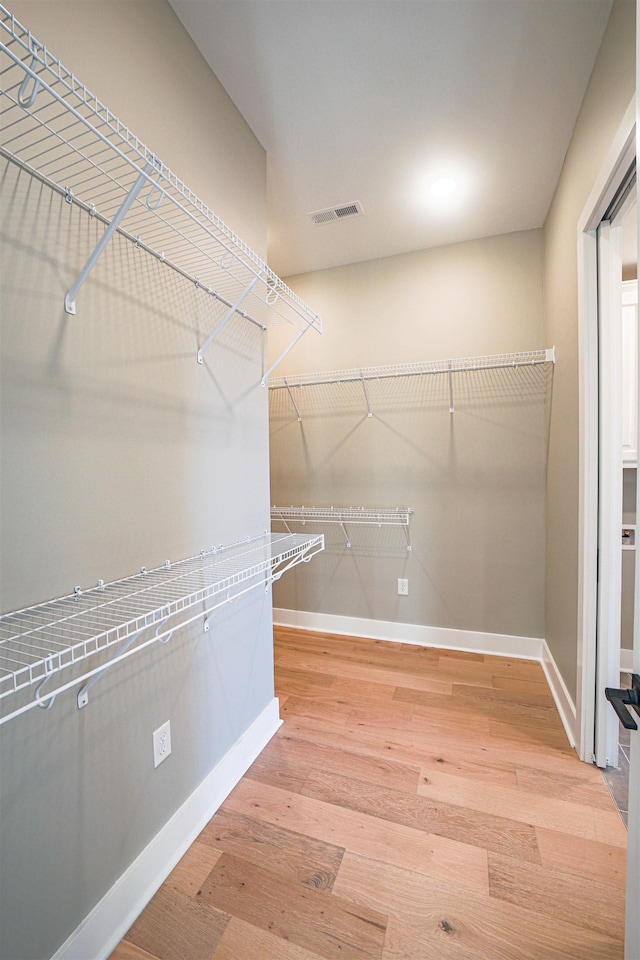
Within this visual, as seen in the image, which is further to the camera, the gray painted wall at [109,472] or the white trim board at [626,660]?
the white trim board at [626,660]

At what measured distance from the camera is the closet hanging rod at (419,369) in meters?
2.43

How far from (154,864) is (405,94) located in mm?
2714

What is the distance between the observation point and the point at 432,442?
270cm

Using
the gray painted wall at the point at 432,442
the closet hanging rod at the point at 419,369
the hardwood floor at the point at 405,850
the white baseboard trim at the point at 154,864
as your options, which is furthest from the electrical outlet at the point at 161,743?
the closet hanging rod at the point at 419,369

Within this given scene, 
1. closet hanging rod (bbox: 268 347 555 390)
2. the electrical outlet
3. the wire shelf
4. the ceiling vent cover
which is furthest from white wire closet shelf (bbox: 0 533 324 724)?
the ceiling vent cover

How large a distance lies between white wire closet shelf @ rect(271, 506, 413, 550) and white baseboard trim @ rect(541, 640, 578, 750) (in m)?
1.00

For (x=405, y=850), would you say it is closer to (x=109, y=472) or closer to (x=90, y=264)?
(x=109, y=472)

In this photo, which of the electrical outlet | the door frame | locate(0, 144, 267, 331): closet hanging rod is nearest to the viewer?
locate(0, 144, 267, 331): closet hanging rod

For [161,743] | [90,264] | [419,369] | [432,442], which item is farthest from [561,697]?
[90,264]

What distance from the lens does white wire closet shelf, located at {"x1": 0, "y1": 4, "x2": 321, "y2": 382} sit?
2.20ft

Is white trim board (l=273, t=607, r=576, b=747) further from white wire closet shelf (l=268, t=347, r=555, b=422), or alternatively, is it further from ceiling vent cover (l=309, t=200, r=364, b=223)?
ceiling vent cover (l=309, t=200, r=364, b=223)

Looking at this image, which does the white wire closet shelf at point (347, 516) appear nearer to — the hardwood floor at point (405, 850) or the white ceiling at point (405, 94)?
the hardwood floor at point (405, 850)

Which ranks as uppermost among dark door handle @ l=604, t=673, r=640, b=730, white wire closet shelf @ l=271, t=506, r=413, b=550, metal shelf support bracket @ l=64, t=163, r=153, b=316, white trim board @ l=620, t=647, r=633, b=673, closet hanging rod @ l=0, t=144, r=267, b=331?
closet hanging rod @ l=0, t=144, r=267, b=331

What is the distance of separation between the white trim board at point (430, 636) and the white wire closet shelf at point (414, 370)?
1.44m
